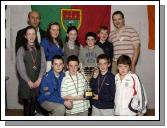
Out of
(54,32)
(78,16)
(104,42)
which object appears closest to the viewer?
(54,32)

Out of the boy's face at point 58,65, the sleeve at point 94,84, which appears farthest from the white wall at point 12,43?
the sleeve at point 94,84

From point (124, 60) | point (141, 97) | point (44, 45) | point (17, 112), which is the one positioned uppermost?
point (44, 45)

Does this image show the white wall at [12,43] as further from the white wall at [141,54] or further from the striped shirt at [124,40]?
the striped shirt at [124,40]

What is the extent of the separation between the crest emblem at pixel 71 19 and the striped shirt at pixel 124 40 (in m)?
0.34

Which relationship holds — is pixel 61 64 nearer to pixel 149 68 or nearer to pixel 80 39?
pixel 80 39

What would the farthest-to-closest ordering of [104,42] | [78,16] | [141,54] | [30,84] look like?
[141,54] → [78,16] → [104,42] → [30,84]

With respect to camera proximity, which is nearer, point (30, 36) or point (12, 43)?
point (30, 36)

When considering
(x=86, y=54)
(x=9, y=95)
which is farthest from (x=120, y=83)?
(x=9, y=95)

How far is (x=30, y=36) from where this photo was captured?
2.43 meters

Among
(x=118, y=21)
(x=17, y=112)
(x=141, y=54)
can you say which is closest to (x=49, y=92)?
(x=17, y=112)

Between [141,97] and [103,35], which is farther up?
[103,35]

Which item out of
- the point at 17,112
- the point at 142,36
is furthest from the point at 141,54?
the point at 17,112

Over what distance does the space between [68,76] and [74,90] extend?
0.12 meters

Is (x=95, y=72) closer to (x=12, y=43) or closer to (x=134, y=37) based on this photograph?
(x=134, y=37)
